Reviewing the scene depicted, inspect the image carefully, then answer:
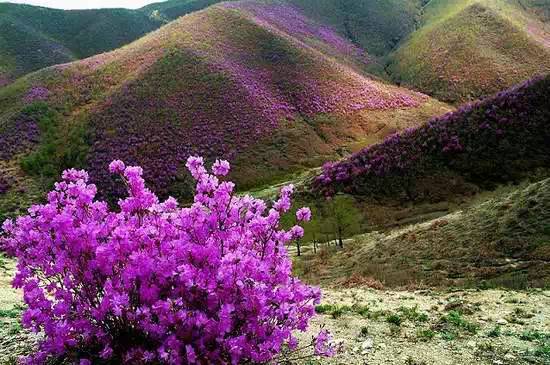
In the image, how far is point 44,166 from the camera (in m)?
67.6

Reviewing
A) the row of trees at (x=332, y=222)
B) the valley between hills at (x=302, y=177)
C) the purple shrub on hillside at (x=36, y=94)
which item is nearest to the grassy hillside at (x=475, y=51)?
the valley between hills at (x=302, y=177)

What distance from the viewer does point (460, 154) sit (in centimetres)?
4316

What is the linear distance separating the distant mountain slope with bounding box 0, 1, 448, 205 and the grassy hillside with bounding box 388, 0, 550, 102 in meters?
11.4

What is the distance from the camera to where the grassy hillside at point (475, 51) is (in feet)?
315

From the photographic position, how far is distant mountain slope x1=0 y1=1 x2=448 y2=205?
68.5 meters

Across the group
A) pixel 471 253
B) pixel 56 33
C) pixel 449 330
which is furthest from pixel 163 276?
pixel 56 33

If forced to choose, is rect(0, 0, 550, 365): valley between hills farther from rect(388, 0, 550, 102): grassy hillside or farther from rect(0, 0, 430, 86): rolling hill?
rect(0, 0, 430, 86): rolling hill

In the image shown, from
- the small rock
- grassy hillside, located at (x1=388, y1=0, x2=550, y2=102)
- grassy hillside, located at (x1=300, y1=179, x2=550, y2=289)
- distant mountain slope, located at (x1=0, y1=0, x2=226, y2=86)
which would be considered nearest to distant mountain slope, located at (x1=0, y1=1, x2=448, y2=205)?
grassy hillside, located at (x1=388, y1=0, x2=550, y2=102)

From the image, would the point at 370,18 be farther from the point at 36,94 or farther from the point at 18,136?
the point at 18,136

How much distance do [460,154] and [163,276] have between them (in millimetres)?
41711

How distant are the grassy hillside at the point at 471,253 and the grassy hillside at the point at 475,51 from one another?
75251mm

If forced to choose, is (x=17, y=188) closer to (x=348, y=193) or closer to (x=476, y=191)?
(x=348, y=193)

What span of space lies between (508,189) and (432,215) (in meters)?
6.55

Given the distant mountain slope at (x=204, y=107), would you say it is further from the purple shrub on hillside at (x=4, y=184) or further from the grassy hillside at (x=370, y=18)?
the grassy hillside at (x=370, y=18)
